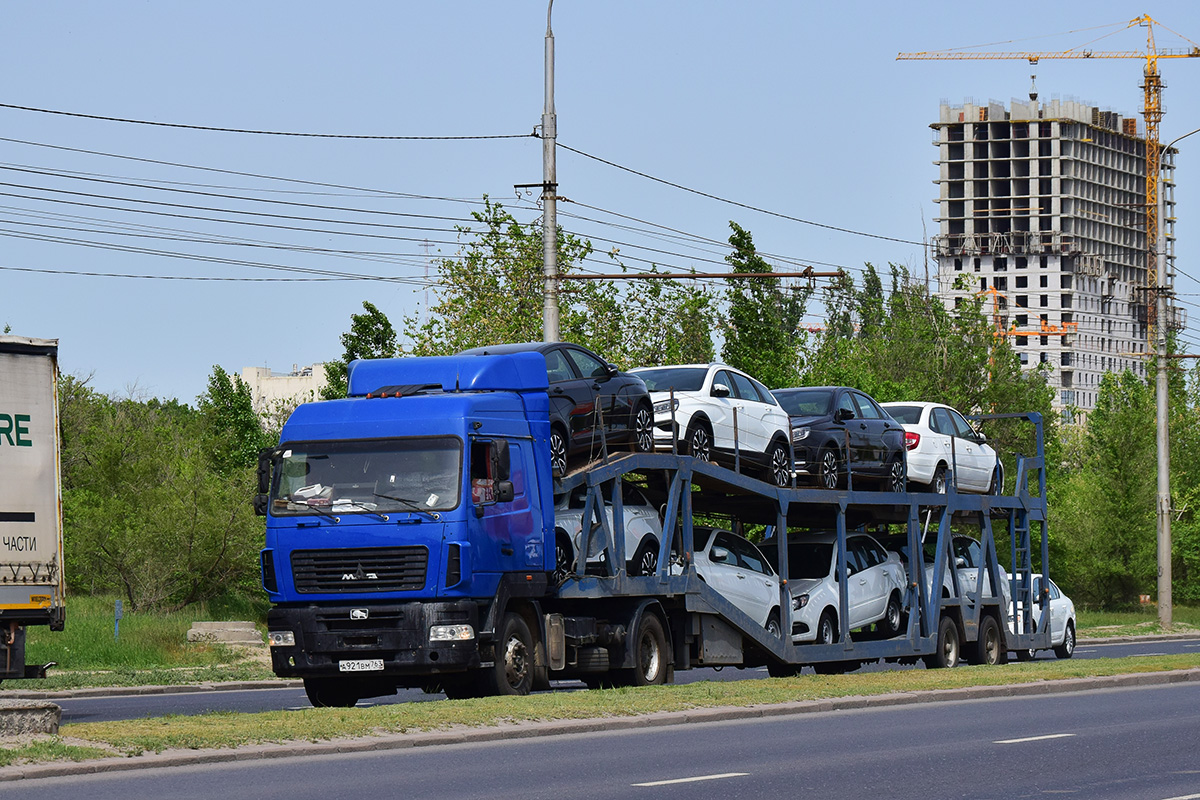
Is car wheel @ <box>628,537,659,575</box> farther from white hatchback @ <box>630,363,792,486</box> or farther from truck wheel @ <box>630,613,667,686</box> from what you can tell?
white hatchback @ <box>630,363,792,486</box>

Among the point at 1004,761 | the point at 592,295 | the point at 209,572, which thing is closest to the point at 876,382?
the point at 592,295

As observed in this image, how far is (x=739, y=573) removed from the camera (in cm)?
2266

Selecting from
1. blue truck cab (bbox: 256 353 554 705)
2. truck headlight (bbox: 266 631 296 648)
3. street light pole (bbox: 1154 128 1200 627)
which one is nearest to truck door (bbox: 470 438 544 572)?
→ blue truck cab (bbox: 256 353 554 705)

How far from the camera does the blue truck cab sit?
56.5ft

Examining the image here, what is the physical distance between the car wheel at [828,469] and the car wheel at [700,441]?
2.92 m

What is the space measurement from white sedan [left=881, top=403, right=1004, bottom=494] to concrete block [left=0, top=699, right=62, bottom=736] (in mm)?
16911

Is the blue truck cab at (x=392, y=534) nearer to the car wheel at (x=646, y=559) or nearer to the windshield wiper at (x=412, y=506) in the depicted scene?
the windshield wiper at (x=412, y=506)

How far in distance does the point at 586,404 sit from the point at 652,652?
320 cm

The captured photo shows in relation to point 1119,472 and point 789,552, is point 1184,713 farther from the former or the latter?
point 1119,472

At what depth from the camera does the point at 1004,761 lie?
41.7ft

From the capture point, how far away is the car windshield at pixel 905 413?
27.4 m

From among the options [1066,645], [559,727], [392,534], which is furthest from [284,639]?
[1066,645]

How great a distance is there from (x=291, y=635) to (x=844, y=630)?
31.6 ft

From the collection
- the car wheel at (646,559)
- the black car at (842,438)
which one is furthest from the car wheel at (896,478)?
the car wheel at (646,559)
